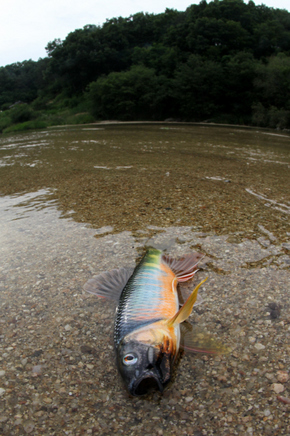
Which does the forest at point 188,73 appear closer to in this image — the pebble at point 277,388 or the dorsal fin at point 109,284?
the dorsal fin at point 109,284

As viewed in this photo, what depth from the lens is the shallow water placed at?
164cm

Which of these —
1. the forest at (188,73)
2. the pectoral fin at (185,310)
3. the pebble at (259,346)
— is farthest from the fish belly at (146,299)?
the forest at (188,73)

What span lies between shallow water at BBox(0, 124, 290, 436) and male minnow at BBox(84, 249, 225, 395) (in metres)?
0.13

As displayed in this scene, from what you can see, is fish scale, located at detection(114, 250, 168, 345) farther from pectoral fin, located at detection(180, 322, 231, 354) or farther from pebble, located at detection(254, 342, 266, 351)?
pebble, located at detection(254, 342, 266, 351)

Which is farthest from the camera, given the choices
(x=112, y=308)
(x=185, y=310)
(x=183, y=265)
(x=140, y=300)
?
(x=183, y=265)

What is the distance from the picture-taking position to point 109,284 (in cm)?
259

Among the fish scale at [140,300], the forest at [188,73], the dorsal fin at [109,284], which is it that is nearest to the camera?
the fish scale at [140,300]

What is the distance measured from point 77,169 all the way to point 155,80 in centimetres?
3778

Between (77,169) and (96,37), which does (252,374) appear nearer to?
(77,169)

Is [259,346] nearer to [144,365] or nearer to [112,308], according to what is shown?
[144,365]

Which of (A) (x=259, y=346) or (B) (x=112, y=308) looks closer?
(A) (x=259, y=346)

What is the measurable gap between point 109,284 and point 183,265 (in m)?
0.73

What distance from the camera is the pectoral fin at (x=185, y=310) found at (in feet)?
5.59

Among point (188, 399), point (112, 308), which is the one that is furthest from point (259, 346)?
point (112, 308)
